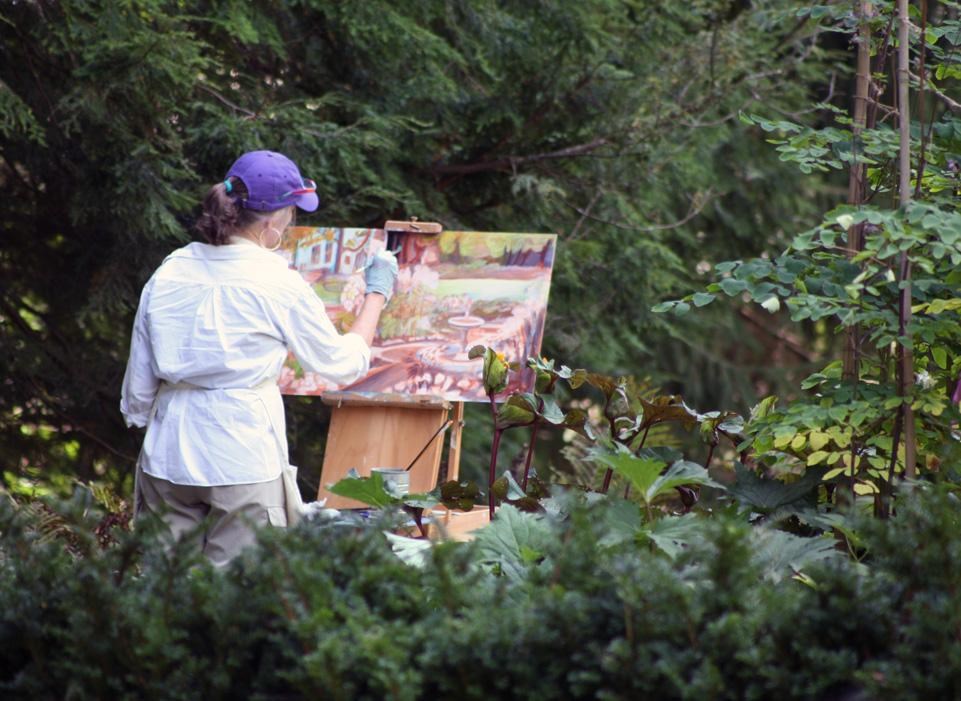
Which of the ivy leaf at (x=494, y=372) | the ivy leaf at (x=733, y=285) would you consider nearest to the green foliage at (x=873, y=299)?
the ivy leaf at (x=733, y=285)

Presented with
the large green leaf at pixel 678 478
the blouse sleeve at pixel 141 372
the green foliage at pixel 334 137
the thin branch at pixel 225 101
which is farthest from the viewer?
the thin branch at pixel 225 101

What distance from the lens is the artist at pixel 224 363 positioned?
8.82 ft

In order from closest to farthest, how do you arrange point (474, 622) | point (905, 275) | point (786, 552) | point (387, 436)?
point (474, 622) < point (786, 552) < point (905, 275) < point (387, 436)

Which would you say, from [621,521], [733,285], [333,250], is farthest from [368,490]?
[333,250]

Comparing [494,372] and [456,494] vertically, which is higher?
[494,372]

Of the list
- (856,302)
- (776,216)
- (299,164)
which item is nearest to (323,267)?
(299,164)

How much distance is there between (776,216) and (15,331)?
200 inches

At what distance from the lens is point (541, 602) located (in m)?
1.77

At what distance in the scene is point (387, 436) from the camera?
Result: 3830 millimetres

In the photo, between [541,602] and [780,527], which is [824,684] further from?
[780,527]

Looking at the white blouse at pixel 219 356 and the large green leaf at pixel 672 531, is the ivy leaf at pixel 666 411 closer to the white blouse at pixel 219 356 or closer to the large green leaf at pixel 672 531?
the large green leaf at pixel 672 531

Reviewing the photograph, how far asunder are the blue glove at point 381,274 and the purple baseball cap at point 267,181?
17.3 inches

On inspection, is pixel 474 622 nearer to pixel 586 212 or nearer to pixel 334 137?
pixel 334 137

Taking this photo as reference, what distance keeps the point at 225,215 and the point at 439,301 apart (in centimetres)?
137
